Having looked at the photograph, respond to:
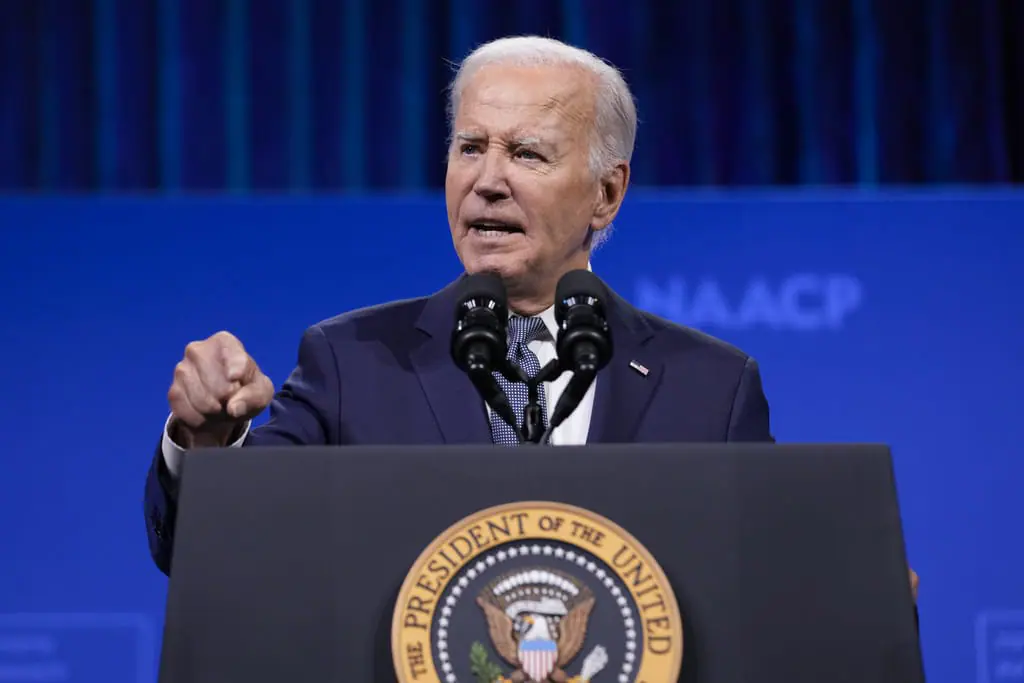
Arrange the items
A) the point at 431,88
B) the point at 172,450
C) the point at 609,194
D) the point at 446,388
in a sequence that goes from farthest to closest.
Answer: the point at 431,88 < the point at 609,194 < the point at 446,388 < the point at 172,450

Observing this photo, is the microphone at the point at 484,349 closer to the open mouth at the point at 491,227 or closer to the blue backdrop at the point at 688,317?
the open mouth at the point at 491,227

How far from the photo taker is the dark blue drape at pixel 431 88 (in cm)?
356

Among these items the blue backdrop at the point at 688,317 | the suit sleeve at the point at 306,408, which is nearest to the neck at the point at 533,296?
the suit sleeve at the point at 306,408

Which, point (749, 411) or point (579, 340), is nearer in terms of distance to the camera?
point (579, 340)

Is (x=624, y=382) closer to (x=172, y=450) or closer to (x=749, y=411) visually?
(x=749, y=411)

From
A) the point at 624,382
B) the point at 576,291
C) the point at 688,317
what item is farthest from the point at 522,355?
the point at 688,317

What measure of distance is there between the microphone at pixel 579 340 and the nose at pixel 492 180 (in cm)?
49

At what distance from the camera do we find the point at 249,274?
2846 millimetres

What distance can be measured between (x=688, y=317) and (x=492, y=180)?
1.14 meters

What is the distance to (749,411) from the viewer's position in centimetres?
176

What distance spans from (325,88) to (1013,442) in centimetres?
191

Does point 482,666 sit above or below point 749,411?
below

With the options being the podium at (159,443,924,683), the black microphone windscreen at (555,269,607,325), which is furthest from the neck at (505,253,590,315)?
the podium at (159,443,924,683)

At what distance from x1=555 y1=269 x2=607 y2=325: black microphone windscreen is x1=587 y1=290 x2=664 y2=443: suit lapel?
0.92 feet
